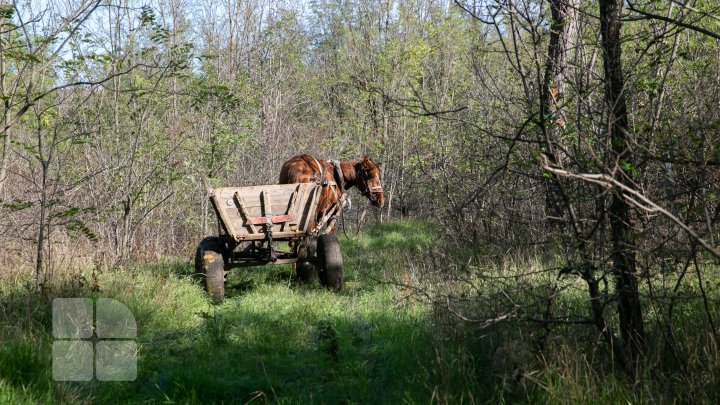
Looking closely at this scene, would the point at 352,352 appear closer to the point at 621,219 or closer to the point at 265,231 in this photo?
the point at 621,219

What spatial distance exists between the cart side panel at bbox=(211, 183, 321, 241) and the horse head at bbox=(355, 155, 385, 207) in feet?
10.2

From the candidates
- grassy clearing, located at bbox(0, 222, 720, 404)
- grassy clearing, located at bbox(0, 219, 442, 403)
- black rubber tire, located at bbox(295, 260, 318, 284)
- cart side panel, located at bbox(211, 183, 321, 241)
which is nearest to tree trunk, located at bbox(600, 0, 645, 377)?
grassy clearing, located at bbox(0, 222, 720, 404)

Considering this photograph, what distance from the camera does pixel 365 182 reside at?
11531 millimetres

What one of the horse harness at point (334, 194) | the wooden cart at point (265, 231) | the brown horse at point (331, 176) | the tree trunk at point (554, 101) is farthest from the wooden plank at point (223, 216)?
the tree trunk at point (554, 101)

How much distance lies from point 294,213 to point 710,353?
534 centimetres

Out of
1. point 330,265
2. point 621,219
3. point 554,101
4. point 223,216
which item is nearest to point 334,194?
point 330,265

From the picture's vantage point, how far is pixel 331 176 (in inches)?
427

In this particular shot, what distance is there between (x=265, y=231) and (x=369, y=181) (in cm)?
367

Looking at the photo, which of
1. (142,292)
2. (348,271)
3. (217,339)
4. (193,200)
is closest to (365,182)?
(348,271)

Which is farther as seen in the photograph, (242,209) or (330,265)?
(330,265)

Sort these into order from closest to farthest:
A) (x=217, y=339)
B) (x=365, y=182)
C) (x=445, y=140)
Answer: (x=217, y=339)
(x=365, y=182)
(x=445, y=140)

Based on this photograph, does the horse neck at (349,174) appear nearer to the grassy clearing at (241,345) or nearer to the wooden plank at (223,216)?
the grassy clearing at (241,345)

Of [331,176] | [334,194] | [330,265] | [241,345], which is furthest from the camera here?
[331,176]

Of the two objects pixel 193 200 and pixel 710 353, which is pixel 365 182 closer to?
pixel 193 200
